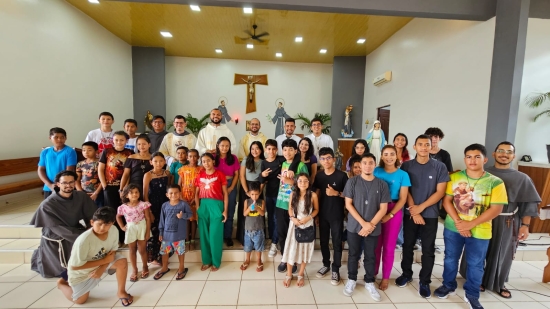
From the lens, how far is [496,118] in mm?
3443

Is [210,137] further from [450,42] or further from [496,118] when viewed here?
[450,42]

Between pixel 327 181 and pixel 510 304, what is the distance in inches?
82.3

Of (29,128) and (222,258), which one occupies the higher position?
(29,128)

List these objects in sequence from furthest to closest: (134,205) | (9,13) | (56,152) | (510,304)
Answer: (9,13) → (56,152) → (134,205) → (510,304)

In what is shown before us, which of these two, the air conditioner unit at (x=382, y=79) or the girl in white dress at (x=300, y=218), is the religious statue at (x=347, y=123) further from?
the girl in white dress at (x=300, y=218)

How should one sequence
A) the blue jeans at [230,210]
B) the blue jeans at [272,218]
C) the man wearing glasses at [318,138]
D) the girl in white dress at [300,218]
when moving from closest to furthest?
the girl in white dress at [300,218], the blue jeans at [272,218], the blue jeans at [230,210], the man wearing glasses at [318,138]

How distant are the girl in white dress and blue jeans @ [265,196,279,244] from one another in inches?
16.1

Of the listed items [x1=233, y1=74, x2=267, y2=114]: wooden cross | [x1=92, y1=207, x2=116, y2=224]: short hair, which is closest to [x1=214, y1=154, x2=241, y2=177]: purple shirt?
[x1=92, y1=207, x2=116, y2=224]: short hair

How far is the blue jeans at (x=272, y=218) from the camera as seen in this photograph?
2736mm

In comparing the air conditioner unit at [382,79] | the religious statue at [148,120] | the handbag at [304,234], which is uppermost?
the air conditioner unit at [382,79]

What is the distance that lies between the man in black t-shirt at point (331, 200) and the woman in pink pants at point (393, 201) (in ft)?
1.28

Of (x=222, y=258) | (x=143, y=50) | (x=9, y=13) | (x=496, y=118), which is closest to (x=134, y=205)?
(x=222, y=258)

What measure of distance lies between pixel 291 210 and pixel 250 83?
697cm

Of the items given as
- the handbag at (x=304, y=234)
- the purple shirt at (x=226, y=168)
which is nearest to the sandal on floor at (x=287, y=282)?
the handbag at (x=304, y=234)
